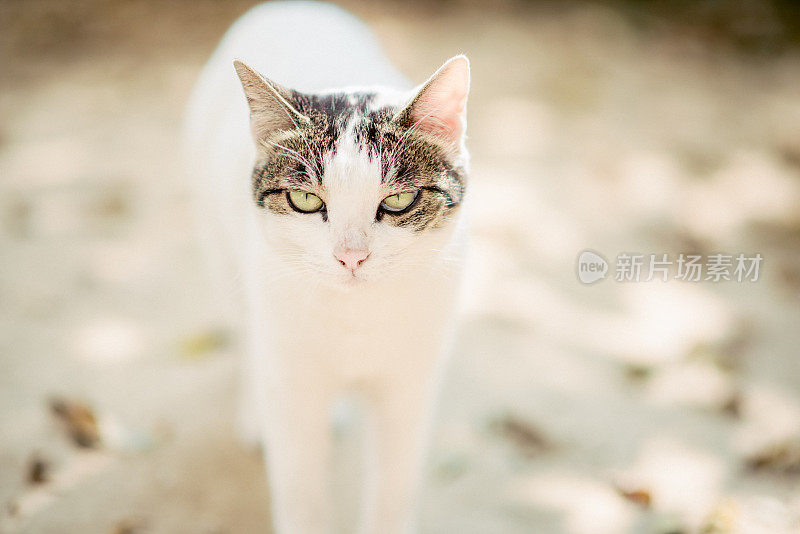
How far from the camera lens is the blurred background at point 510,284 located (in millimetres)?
1588

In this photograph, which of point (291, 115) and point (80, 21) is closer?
point (291, 115)

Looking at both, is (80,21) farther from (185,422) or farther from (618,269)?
(618,269)

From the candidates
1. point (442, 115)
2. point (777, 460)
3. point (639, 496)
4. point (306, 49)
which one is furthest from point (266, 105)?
point (777, 460)

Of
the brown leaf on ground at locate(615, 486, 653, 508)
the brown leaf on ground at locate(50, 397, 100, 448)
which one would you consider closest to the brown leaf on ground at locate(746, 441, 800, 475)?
the brown leaf on ground at locate(615, 486, 653, 508)

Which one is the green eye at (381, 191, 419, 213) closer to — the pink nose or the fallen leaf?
the pink nose

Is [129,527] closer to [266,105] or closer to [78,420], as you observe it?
[78,420]

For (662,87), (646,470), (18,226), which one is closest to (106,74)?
(18,226)

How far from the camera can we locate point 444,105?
104 cm

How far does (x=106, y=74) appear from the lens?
3006mm

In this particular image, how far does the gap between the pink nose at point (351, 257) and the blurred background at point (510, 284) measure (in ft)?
2.72

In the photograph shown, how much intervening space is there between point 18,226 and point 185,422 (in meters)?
1.08

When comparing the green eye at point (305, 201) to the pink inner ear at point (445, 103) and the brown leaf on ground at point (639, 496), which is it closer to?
the pink inner ear at point (445, 103)

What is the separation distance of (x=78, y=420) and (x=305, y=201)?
1066 mm

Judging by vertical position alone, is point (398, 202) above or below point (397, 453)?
above
